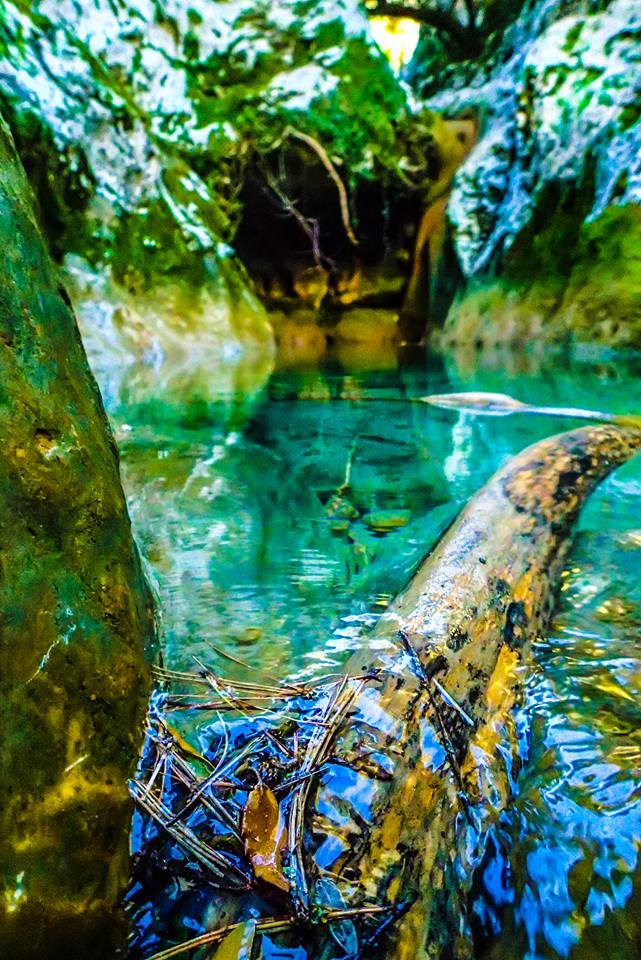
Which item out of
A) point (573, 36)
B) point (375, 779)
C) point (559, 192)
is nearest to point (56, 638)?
point (375, 779)

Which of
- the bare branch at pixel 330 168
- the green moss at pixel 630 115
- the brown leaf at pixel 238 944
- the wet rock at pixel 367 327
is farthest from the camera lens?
the wet rock at pixel 367 327

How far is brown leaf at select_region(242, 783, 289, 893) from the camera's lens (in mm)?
880

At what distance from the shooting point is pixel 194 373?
27.4 ft

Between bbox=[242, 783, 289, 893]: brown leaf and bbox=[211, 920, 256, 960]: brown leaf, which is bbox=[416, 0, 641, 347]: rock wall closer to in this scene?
bbox=[242, 783, 289, 893]: brown leaf

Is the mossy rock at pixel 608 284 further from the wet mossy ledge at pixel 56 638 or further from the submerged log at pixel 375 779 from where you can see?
the wet mossy ledge at pixel 56 638

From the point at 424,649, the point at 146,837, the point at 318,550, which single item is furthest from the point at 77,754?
the point at 318,550

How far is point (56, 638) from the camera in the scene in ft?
3.01

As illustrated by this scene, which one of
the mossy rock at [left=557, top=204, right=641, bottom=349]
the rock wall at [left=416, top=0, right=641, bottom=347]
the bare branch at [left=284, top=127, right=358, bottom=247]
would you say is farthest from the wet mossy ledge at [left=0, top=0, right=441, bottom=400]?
the mossy rock at [left=557, top=204, right=641, bottom=349]

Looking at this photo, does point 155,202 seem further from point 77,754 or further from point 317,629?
point 77,754

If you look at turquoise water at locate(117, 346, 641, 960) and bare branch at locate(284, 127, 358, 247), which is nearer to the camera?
turquoise water at locate(117, 346, 641, 960)

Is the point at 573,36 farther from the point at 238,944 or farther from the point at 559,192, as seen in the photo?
the point at 238,944

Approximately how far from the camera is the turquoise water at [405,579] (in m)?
1.00

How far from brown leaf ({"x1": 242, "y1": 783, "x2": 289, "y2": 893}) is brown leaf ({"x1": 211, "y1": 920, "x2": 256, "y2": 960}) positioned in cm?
7

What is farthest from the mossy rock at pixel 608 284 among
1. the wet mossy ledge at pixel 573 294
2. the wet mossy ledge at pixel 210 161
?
the wet mossy ledge at pixel 210 161
